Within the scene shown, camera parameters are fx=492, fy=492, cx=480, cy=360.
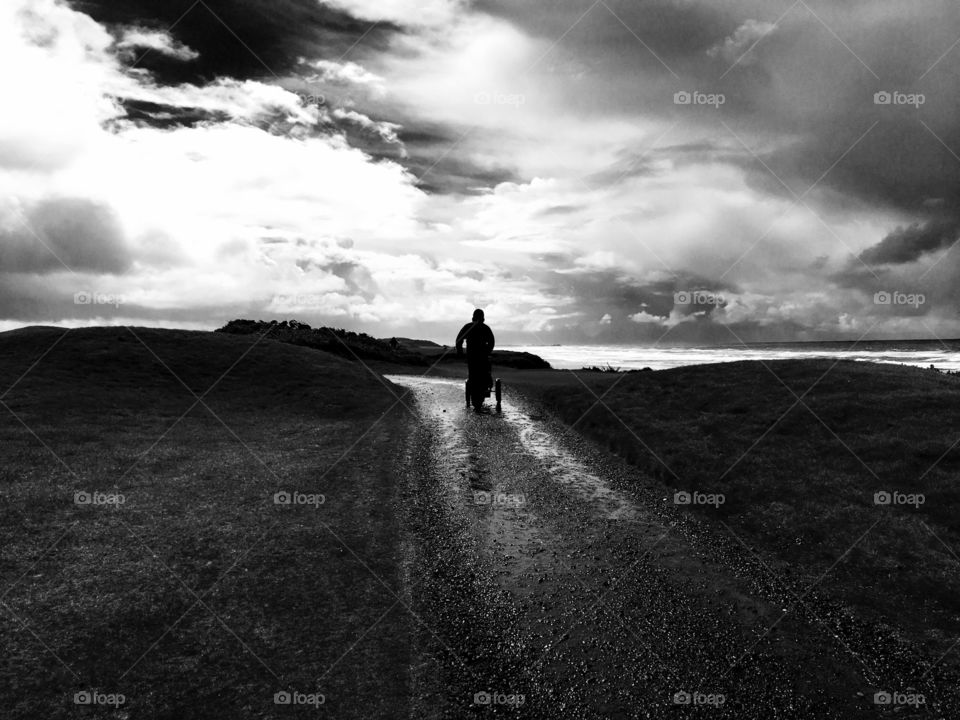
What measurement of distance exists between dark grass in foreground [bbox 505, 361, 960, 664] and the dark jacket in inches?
194

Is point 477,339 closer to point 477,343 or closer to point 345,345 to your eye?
point 477,343

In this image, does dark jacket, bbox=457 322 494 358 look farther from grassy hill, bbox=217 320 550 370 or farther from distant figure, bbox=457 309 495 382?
grassy hill, bbox=217 320 550 370

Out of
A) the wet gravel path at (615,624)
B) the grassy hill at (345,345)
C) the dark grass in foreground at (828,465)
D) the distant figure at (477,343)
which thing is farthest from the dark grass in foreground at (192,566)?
the grassy hill at (345,345)

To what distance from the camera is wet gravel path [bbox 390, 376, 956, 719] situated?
6.00 m

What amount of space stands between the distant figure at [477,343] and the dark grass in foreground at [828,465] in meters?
4.58

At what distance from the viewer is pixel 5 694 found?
5.73 metres

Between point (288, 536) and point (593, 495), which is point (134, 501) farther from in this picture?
point (593, 495)

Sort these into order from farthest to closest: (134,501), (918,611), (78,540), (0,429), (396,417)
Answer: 1. (396,417)
2. (0,429)
3. (134,501)
4. (78,540)
5. (918,611)

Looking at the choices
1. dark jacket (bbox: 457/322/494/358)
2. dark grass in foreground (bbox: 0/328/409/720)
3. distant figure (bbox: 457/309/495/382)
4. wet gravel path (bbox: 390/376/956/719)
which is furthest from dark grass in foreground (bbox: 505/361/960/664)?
dark grass in foreground (bbox: 0/328/409/720)

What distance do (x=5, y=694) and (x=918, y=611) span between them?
40.7 feet

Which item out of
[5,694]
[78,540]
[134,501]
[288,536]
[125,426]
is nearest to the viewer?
[5,694]

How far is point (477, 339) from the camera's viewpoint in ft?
80.9

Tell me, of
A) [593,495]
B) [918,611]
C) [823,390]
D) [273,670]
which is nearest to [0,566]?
[273,670]

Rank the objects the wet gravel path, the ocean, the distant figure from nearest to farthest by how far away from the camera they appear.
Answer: the wet gravel path → the distant figure → the ocean
